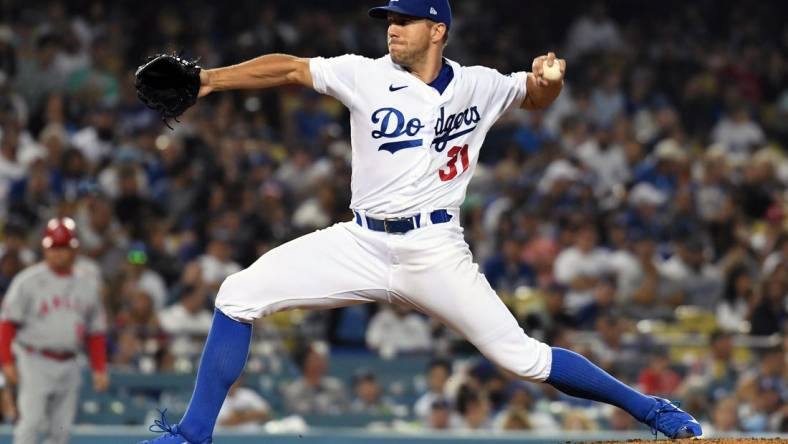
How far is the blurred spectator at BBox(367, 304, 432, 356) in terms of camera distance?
1014cm

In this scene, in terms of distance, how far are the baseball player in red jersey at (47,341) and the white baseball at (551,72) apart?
4.12m

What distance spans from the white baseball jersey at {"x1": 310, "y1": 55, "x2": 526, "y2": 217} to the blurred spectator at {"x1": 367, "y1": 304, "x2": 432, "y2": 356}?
5.23 meters

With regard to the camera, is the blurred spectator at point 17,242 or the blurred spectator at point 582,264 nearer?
the blurred spectator at point 17,242

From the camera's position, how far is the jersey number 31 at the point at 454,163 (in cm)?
498

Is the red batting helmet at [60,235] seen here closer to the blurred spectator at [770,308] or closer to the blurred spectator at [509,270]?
the blurred spectator at [509,270]

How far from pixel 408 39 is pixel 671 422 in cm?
169

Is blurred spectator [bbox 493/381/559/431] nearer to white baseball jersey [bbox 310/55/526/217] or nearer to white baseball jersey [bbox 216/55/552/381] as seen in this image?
white baseball jersey [bbox 216/55/552/381]

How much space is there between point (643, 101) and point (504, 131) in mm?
1799

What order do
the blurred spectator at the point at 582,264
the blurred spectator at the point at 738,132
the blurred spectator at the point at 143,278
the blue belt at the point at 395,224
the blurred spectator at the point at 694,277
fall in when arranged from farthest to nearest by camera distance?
the blurred spectator at the point at 738,132 < the blurred spectator at the point at 694,277 < the blurred spectator at the point at 582,264 < the blurred spectator at the point at 143,278 < the blue belt at the point at 395,224

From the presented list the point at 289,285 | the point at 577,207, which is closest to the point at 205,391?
the point at 289,285

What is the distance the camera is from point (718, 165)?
41.8 ft

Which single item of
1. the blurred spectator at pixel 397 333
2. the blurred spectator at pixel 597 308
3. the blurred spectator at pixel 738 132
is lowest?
the blurred spectator at pixel 397 333

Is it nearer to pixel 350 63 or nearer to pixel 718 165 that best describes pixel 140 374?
pixel 350 63

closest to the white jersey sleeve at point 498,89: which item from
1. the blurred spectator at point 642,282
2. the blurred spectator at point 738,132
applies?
the blurred spectator at point 642,282
